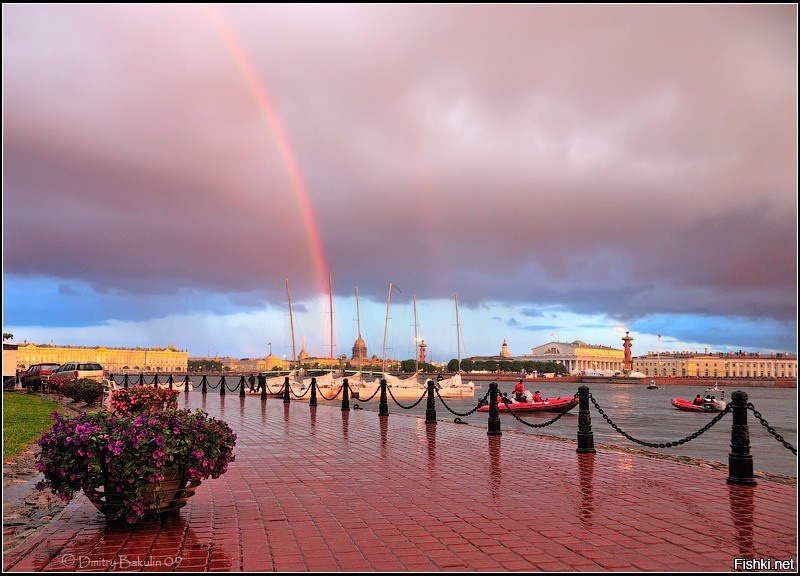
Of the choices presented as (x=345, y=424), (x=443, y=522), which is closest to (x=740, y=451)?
(x=443, y=522)

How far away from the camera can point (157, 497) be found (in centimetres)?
631

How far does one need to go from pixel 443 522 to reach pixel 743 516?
3.24 meters

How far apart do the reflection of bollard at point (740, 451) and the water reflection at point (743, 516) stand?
18 cm

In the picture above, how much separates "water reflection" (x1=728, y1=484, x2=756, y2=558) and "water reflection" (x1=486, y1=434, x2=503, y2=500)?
259 cm

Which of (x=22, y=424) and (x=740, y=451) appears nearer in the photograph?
(x=740, y=451)

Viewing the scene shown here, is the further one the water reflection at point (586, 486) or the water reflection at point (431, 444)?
the water reflection at point (431, 444)

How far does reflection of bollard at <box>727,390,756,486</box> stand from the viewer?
29.9 feet

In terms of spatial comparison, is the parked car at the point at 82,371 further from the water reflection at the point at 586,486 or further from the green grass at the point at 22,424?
the water reflection at the point at 586,486

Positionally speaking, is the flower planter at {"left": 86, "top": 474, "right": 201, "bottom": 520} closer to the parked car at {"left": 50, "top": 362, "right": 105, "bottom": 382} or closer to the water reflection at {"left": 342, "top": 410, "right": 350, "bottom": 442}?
the water reflection at {"left": 342, "top": 410, "right": 350, "bottom": 442}

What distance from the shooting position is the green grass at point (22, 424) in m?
13.2

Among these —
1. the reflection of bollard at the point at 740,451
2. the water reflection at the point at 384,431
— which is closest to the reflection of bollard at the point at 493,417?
the water reflection at the point at 384,431

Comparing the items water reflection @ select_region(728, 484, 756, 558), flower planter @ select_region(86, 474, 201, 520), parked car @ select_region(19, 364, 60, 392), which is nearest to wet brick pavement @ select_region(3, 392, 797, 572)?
water reflection @ select_region(728, 484, 756, 558)

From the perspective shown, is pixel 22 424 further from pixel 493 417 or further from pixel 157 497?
pixel 157 497

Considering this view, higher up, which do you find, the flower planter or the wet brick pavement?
the flower planter
